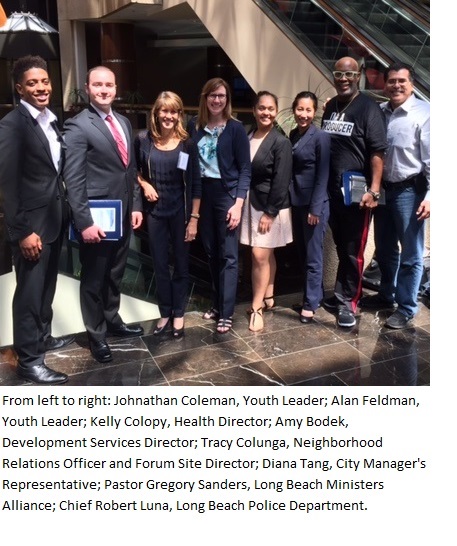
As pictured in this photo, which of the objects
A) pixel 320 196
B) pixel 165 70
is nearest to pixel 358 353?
pixel 320 196

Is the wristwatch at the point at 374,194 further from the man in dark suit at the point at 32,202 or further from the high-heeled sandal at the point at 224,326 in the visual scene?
the man in dark suit at the point at 32,202

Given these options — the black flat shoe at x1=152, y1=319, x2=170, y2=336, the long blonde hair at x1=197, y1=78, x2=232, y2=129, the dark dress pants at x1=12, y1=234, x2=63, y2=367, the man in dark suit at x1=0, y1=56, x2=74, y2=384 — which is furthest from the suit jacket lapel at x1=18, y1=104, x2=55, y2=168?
the black flat shoe at x1=152, y1=319, x2=170, y2=336

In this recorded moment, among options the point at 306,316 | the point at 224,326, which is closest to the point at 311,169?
the point at 306,316

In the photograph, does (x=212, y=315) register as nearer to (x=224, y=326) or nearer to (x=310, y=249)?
(x=224, y=326)

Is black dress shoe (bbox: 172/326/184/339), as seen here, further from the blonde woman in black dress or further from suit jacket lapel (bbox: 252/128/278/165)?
suit jacket lapel (bbox: 252/128/278/165)

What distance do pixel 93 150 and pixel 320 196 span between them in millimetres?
1427

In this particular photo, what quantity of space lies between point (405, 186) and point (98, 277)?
195cm

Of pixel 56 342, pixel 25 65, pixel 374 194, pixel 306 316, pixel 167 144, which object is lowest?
pixel 56 342

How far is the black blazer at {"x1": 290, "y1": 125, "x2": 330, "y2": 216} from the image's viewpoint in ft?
11.9

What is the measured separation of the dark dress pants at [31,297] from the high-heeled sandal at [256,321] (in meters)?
1.30

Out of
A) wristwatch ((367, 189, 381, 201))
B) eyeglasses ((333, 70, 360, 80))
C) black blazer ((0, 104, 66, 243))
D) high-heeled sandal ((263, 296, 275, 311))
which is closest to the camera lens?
black blazer ((0, 104, 66, 243))

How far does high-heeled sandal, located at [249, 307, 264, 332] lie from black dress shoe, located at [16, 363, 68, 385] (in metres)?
1.25

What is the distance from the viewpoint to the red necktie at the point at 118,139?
312 centimetres

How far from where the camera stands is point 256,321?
12.7 ft
